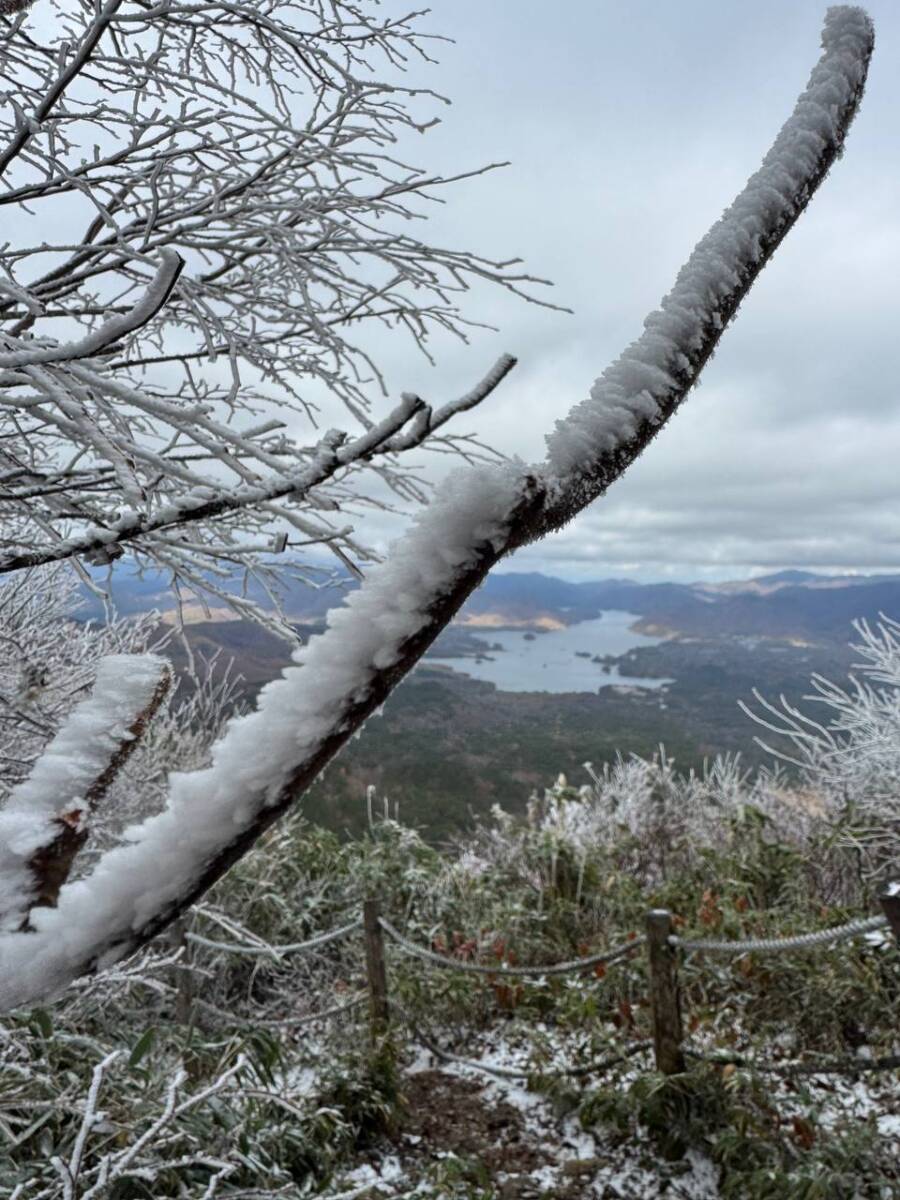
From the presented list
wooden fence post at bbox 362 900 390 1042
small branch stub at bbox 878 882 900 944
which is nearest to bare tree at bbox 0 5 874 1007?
small branch stub at bbox 878 882 900 944

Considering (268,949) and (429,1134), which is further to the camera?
(429,1134)

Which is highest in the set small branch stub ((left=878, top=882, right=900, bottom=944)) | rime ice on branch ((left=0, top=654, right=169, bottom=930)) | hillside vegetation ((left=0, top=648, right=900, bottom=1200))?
rime ice on branch ((left=0, top=654, right=169, bottom=930))

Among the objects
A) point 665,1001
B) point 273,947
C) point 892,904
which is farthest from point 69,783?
point 665,1001

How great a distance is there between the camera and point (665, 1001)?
11.8 feet

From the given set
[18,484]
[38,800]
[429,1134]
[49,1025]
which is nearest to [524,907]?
[429,1134]

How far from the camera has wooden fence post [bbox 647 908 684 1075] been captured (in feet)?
11.8

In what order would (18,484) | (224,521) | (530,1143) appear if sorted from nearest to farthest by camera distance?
(18,484), (224,521), (530,1143)

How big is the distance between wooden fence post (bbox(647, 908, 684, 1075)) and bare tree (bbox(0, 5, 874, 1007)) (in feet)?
12.2

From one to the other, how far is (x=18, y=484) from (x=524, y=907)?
Answer: 547cm

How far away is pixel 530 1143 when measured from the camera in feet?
12.4

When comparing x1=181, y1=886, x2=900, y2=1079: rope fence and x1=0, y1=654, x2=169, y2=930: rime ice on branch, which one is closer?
x1=0, y1=654, x2=169, y2=930: rime ice on branch

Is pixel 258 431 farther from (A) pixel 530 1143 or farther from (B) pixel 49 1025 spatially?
(A) pixel 530 1143

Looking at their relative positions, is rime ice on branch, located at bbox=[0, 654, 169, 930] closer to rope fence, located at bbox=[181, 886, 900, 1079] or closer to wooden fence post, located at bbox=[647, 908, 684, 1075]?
rope fence, located at bbox=[181, 886, 900, 1079]

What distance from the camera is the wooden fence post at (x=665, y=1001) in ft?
11.8
